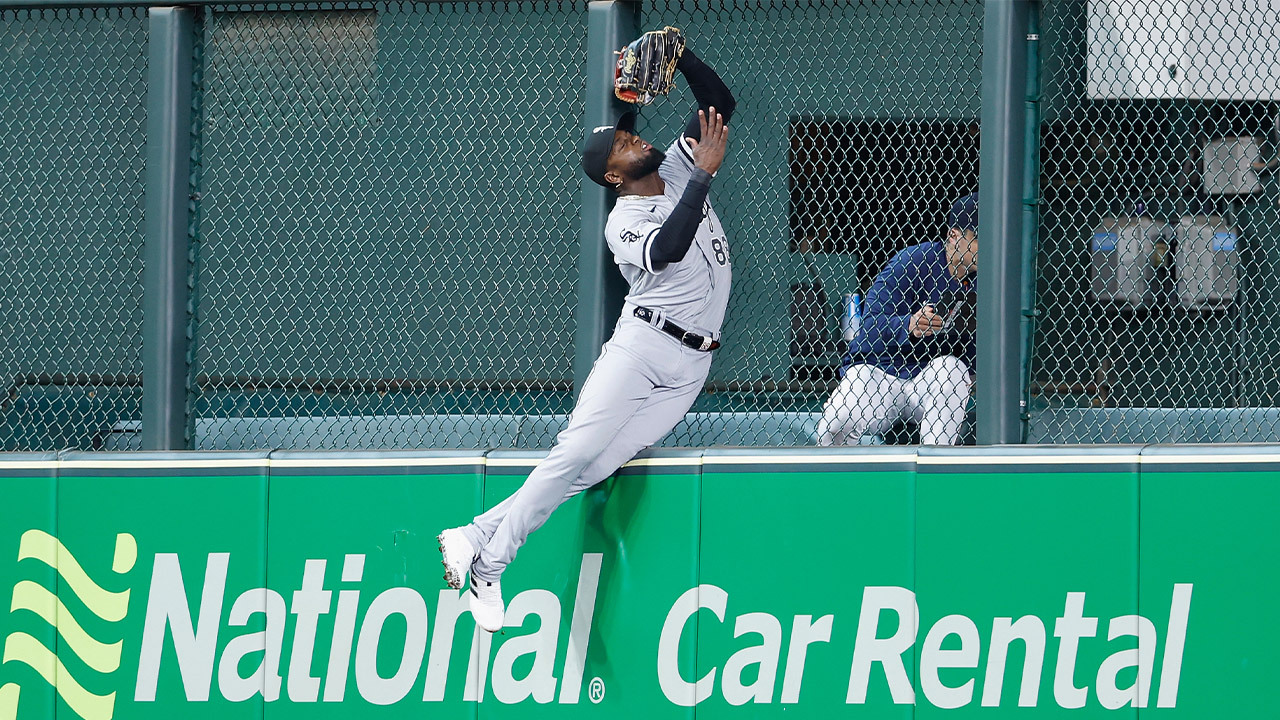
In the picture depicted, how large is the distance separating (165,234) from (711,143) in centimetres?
205

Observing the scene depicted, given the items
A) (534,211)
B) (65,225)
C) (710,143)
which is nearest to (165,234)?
(710,143)

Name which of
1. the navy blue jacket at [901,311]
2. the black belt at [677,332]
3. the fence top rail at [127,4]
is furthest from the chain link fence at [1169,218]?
the fence top rail at [127,4]

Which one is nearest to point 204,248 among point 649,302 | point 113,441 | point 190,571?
point 113,441

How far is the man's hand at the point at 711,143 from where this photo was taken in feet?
13.7

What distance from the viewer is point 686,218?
13.5 ft

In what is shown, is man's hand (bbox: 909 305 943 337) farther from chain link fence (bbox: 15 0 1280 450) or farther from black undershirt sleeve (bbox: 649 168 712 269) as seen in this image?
black undershirt sleeve (bbox: 649 168 712 269)

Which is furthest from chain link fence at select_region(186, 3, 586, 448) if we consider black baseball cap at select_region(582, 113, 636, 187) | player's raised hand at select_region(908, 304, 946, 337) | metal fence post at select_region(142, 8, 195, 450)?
player's raised hand at select_region(908, 304, 946, 337)

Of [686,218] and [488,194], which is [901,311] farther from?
[488,194]

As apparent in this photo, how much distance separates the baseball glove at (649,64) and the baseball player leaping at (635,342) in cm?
13

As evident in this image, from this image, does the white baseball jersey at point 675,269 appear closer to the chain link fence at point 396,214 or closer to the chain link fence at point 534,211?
the chain link fence at point 534,211

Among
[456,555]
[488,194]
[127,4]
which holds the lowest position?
[456,555]

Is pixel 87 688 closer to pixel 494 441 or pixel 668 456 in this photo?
pixel 494 441

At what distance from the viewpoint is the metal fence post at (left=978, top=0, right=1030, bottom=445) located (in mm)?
4344

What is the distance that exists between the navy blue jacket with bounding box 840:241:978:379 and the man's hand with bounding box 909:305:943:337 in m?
0.05
